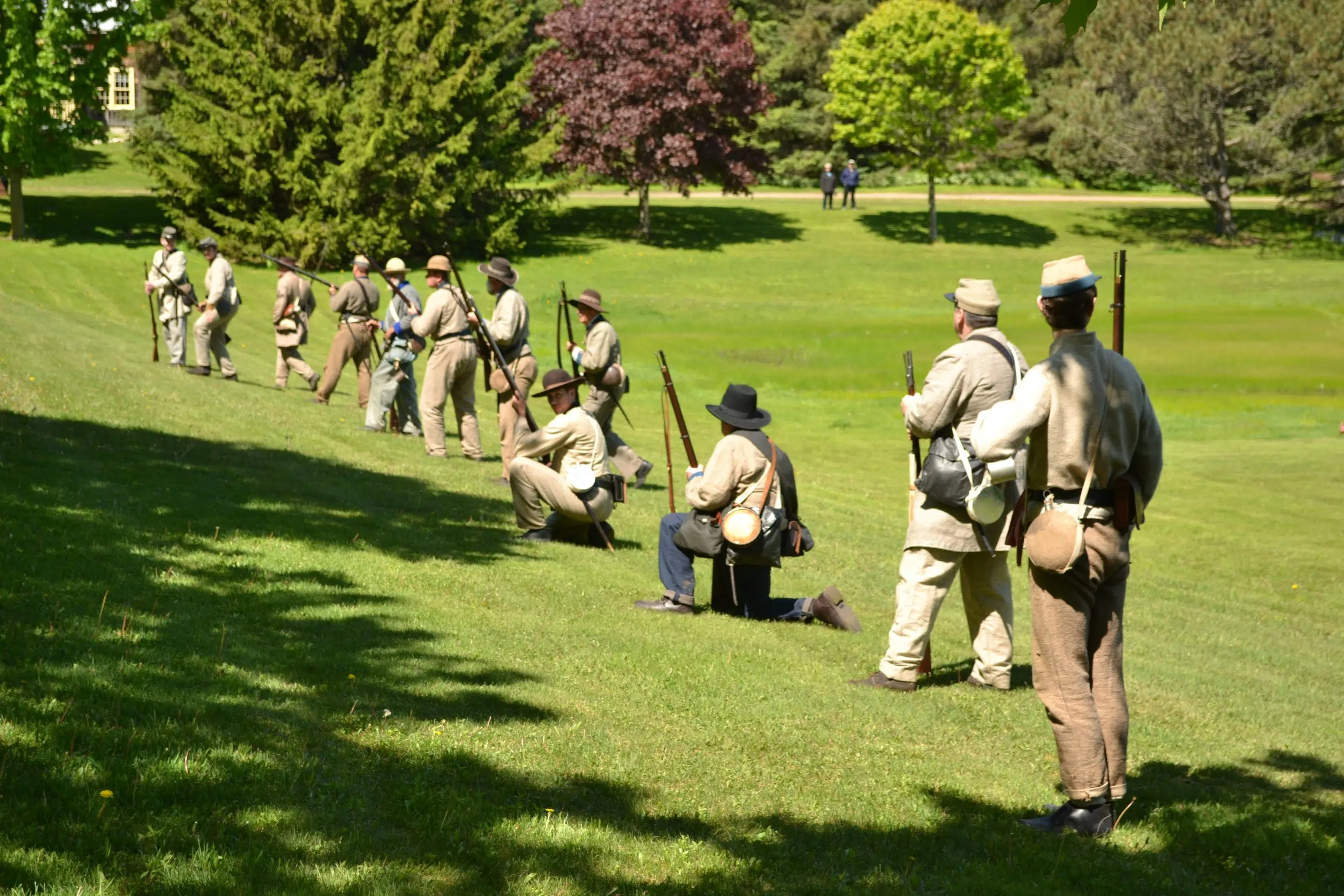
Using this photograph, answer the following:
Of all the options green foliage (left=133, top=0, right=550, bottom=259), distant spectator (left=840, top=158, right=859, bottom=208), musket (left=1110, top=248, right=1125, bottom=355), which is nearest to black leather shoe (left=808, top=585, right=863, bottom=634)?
musket (left=1110, top=248, right=1125, bottom=355)

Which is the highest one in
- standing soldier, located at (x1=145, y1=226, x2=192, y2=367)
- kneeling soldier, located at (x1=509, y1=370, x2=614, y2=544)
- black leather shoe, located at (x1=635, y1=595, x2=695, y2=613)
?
standing soldier, located at (x1=145, y1=226, x2=192, y2=367)

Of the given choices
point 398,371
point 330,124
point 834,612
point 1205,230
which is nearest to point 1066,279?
point 834,612

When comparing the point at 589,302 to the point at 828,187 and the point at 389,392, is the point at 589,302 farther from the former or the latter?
the point at 828,187

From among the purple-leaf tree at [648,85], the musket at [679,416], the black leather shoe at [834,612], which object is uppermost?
the purple-leaf tree at [648,85]

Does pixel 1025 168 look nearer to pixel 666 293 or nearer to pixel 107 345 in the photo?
pixel 666 293

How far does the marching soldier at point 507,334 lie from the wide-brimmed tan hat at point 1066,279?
910 cm

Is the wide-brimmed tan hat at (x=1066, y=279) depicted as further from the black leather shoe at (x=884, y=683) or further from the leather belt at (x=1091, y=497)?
the black leather shoe at (x=884, y=683)

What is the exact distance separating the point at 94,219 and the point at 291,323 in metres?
30.4

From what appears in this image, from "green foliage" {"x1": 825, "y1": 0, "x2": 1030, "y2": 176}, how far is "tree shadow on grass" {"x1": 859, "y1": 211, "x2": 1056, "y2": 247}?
2.80 metres

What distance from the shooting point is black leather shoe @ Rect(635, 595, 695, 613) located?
9.68 meters

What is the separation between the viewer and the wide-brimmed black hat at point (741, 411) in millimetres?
9430

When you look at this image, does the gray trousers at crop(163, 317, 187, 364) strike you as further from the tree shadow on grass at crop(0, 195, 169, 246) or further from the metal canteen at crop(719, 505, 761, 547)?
the tree shadow on grass at crop(0, 195, 169, 246)

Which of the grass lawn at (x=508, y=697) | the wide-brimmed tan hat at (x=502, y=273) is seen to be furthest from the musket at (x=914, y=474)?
the wide-brimmed tan hat at (x=502, y=273)

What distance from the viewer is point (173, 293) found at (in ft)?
68.7
